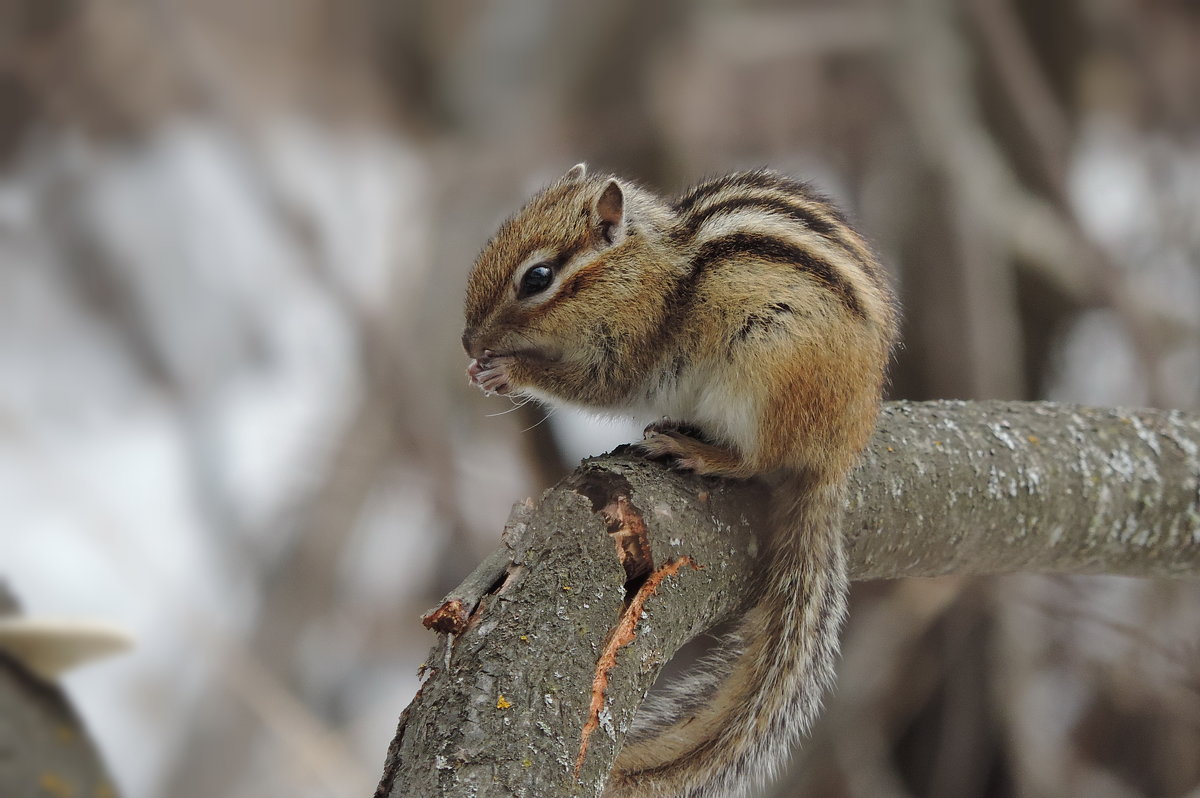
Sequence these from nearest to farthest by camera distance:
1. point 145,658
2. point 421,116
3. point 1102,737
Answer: point 1102,737, point 145,658, point 421,116

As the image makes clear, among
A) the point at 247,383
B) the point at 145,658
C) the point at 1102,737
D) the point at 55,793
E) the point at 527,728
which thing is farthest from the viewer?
the point at 247,383

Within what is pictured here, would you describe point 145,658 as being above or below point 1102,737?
above

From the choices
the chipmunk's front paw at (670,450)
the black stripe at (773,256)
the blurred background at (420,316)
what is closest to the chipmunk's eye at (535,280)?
the black stripe at (773,256)

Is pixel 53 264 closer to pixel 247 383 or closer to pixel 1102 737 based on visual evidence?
pixel 247 383

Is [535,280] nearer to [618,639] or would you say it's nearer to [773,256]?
[773,256]

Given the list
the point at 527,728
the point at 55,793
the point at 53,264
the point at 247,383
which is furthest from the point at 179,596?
the point at 527,728

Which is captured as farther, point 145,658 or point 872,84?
point 872,84

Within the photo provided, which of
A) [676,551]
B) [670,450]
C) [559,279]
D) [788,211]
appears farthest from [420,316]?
[676,551]

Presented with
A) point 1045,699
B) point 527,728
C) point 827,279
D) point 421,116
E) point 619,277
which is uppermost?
point 421,116
